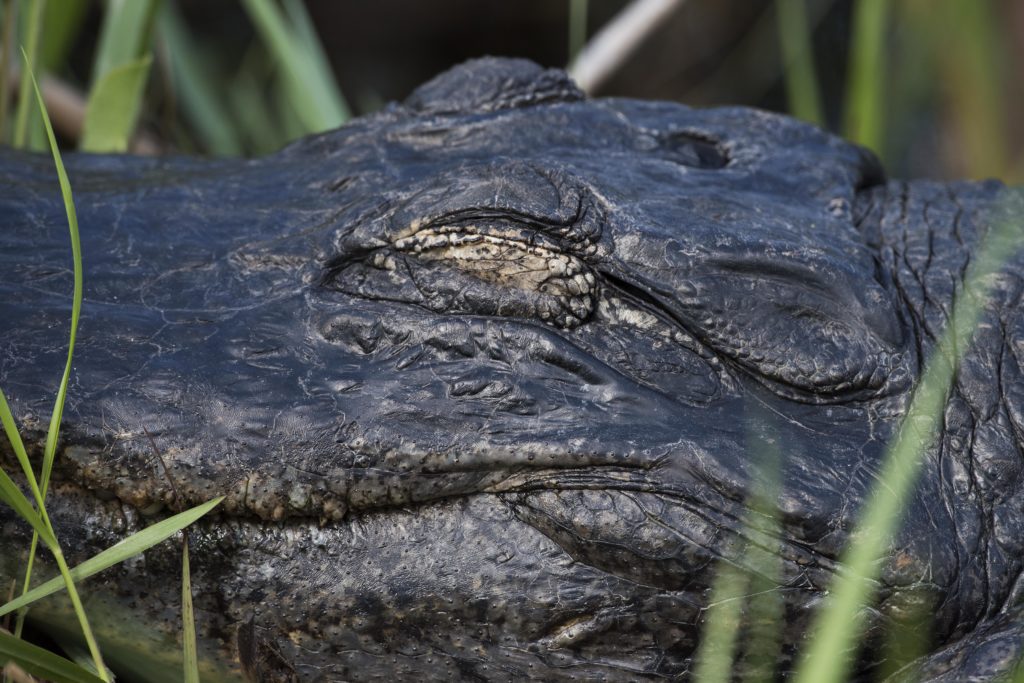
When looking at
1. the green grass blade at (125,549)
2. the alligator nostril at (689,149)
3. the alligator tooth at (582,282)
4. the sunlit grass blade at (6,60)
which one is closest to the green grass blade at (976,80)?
the alligator nostril at (689,149)

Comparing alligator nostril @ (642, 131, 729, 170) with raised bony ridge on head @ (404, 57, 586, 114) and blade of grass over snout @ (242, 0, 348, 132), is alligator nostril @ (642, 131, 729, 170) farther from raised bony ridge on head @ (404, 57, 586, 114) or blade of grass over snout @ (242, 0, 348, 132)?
blade of grass over snout @ (242, 0, 348, 132)

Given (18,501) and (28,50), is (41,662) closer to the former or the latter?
(18,501)

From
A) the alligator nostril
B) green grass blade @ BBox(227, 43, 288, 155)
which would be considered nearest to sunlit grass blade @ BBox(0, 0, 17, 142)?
green grass blade @ BBox(227, 43, 288, 155)

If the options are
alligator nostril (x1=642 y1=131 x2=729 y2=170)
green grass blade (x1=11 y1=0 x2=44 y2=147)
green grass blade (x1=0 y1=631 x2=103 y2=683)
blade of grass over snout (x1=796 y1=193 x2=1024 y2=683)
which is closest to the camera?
blade of grass over snout (x1=796 y1=193 x2=1024 y2=683)

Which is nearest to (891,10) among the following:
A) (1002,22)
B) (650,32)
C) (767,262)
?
(1002,22)

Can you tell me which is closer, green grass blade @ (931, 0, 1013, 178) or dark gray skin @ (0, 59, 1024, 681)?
dark gray skin @ (0, 59, 1024, 681)

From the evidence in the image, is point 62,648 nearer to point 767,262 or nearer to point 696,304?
point 696,304
